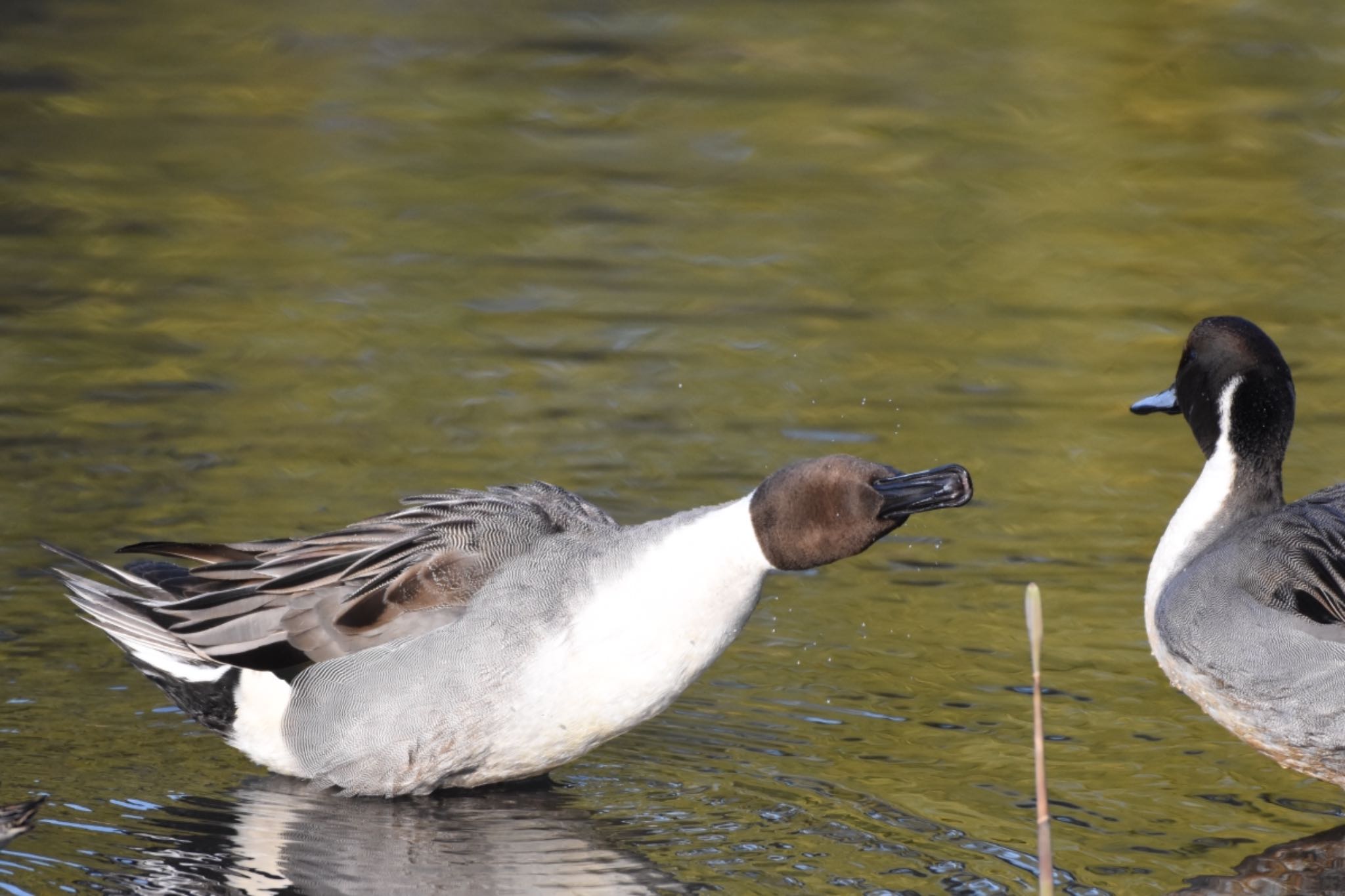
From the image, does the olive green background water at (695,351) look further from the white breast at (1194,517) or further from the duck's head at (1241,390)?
the duck's head at (1241,390)

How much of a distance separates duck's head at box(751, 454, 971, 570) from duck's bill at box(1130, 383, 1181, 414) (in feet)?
4.01

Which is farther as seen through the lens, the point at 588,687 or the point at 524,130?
the point at 524,130

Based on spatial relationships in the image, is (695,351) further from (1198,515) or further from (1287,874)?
(1287,874)

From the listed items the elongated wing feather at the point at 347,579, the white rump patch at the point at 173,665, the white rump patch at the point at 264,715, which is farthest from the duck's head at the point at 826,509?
the white rump patch at the point at 173,665

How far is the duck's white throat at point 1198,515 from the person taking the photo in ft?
18.6

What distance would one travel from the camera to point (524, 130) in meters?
12.6

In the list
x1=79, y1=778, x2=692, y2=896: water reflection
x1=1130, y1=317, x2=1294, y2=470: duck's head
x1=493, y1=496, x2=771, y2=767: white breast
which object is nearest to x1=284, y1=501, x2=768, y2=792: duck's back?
x1=493, y1=496, x2=771, y2=767: white breast

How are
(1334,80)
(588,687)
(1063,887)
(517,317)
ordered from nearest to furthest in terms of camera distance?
(1063,887)
(588,687)
(517,317)
(1334,80)

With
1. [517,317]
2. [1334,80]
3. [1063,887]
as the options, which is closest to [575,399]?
[517,317]

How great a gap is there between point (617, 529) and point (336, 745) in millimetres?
919

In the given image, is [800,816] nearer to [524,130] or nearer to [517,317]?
[517,317]

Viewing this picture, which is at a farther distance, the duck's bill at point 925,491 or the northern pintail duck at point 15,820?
the duck's bill at point 925,491

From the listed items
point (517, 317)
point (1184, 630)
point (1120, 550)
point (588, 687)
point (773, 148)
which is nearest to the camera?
point (588, 687)

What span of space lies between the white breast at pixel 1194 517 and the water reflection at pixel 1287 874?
636 millimetres
